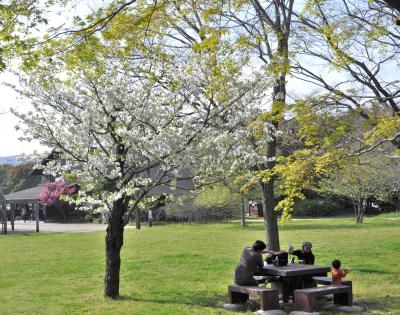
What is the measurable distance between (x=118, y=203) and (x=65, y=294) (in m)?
2.22

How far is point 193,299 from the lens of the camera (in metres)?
9.76

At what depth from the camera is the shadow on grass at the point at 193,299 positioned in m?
9.38

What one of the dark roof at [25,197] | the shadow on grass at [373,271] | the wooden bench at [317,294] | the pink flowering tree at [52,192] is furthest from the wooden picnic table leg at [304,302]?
the dark roof at [25,197]

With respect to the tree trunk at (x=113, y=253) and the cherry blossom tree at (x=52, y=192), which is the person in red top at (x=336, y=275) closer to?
the tree trunk at (x=113, y=253)

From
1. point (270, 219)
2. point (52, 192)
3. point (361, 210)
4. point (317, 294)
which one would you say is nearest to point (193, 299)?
point (317, 294)

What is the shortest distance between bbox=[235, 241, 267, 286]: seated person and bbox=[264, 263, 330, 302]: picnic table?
331 millimetres

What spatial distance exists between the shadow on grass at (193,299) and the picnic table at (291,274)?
1.02 meters

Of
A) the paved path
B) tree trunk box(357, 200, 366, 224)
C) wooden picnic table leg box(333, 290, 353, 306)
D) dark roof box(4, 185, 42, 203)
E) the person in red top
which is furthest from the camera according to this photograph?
dark roof box(4, 185, 42, 203)

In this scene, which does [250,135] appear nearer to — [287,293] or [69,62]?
[287,293]

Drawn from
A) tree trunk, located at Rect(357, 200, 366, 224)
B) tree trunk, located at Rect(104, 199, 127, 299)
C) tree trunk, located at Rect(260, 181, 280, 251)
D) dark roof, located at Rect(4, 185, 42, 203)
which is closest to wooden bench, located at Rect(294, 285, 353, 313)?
tree trunk, located at Rect(104, 199, 127, 299)

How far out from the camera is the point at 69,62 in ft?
29.0

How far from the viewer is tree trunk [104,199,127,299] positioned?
10023mm

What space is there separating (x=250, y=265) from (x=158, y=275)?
4579 millimetres

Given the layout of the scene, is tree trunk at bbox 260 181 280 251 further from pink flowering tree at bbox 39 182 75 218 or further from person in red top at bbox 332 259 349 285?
pink flowering tree at bbox 39 182 75 218
